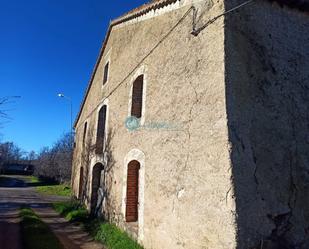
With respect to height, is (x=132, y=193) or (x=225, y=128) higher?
(x=225, y=128)

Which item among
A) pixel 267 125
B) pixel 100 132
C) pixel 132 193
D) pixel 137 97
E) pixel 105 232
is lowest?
pixel 105 232

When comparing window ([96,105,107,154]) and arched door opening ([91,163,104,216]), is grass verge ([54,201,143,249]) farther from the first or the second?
window ([96,105,107,154])

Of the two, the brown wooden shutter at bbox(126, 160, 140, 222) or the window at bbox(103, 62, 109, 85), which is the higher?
the window at bbox(103, 62, 109, 85)

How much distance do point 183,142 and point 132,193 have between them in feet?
10.9

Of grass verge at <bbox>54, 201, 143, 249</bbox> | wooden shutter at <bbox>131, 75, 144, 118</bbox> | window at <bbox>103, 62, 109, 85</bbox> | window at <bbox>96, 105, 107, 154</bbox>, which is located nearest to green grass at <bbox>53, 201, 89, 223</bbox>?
grass verge at <bbox>54, 201, 143, 249</bbox>

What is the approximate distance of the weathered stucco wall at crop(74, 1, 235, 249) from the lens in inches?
206

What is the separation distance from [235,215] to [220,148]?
113 cm

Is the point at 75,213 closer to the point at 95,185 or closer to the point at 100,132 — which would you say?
the point at 95,185

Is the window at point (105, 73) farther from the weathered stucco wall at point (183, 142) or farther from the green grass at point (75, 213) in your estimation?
the green grass at point (75, 213)

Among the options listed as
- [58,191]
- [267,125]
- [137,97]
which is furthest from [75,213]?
[58,191]

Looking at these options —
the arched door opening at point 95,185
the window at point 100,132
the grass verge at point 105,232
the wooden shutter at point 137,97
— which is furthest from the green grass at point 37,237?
the wooden shutter at point 137,97

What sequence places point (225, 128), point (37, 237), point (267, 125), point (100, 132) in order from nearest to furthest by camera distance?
point (225, 128) → point (267, 125) → point (37, 237) → point (100, 132)

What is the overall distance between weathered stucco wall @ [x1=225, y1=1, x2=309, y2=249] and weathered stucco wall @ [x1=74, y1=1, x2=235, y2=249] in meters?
0.24

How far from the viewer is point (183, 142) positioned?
624 centimetres
